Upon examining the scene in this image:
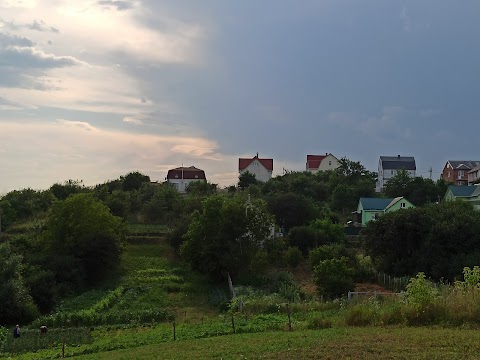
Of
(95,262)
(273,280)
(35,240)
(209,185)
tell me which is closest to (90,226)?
(95,262)

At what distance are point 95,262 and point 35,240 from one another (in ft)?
23.4

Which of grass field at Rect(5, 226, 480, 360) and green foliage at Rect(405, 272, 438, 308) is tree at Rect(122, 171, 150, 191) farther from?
green foliage at Rect(405, 272, 438, 308)

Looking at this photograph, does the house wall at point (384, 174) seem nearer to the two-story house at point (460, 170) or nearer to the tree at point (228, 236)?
the two-story house at point (460, 170)

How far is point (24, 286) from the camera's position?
27.8 meters

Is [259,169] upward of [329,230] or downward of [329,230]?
upward

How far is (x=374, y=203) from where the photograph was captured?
186 ft

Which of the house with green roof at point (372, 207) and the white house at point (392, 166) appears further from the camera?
the white house at point (392, 166)

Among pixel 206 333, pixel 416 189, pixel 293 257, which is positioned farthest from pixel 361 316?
pixel 416 189

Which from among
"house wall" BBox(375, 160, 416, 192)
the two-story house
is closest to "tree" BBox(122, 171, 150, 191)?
"house wall" BBox(375, 160, 416, 192)

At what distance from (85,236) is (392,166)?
57607 millimetres

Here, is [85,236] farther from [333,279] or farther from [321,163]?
[321,163]

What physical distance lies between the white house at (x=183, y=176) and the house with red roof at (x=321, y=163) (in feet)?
65.9

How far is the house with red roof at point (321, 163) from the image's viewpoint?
3543 inches

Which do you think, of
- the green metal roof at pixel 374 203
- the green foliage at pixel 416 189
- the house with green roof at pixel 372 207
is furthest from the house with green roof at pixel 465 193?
the green metal roof at pixel 374 203
